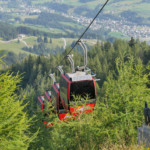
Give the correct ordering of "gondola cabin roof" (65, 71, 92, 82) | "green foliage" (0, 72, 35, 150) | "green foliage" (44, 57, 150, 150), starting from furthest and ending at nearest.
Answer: "gondola cabin roof" (65, 71, 92, 82)
"green foliage" (44, 57, 150, 150)
"green foliage" (0, 72, 35, 150)

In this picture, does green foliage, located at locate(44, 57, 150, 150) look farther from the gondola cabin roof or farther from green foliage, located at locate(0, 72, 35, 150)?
green foliage, located at locate(0, 72, 35, 150)

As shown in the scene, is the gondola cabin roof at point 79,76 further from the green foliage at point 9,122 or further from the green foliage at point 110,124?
the green foliage at point 9,122

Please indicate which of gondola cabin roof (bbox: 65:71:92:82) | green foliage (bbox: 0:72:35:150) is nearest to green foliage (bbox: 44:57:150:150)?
gondola cabin roof (bbox: 65:71:92:82)

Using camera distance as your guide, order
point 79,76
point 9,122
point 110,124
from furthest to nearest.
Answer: point 79,76, point 110,124, point 9,122

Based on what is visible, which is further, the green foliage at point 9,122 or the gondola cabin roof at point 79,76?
the gondola cabin roof at point 79,76

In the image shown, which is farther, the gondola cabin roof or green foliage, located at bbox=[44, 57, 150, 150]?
the gondola cabin roof

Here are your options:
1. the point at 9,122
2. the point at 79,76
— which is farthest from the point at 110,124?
the point at 9,122

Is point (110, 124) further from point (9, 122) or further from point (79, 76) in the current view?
point (9, 122)

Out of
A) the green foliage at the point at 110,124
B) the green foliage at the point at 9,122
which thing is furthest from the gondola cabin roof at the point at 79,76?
the green foliage at the point at 9,122

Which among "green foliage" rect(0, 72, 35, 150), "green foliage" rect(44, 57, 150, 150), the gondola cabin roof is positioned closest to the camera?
"green foliage" rect(0, 72, 35, 150)

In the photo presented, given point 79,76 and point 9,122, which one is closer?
point 9,122

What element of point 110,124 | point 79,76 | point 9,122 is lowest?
point 110,124

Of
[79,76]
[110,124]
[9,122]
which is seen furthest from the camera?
[79,76]

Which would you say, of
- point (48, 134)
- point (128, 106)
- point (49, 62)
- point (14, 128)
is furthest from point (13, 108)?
point (49, 62)
